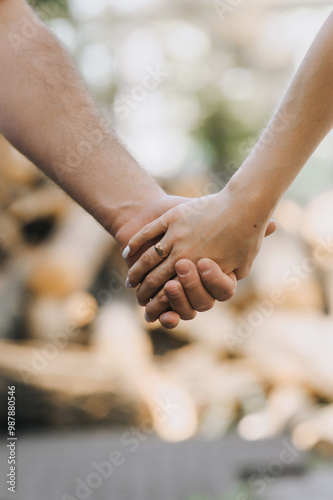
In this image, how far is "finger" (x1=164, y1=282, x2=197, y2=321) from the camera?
5.31 ft

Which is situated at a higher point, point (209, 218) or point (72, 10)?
point (209, 218)

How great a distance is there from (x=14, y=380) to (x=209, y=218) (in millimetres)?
1845

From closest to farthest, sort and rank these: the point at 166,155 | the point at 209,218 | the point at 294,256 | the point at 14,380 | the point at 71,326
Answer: the point at 209,218
the point at 14,380
the point at 71,326
the point at 294,256
the point at 166,155

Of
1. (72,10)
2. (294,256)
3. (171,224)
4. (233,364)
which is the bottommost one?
(233,364)

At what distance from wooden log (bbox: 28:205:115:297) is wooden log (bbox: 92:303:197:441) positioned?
0.27m

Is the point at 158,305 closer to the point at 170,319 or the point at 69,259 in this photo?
the point at 170,319

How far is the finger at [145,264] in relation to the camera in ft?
5.43

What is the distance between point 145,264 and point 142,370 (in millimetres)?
1847

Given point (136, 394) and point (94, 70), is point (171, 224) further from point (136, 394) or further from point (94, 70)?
point (94, 70)

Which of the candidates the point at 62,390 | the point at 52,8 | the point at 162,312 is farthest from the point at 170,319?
the point at 52,8

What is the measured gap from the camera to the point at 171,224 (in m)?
1.65

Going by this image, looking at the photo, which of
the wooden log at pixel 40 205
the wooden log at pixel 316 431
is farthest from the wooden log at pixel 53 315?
the wooden log at pixel 316 431

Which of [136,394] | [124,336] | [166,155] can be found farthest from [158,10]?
[136,394]

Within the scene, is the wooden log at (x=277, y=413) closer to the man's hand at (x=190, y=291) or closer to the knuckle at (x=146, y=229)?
the man's hand at (x=190, y=291)
